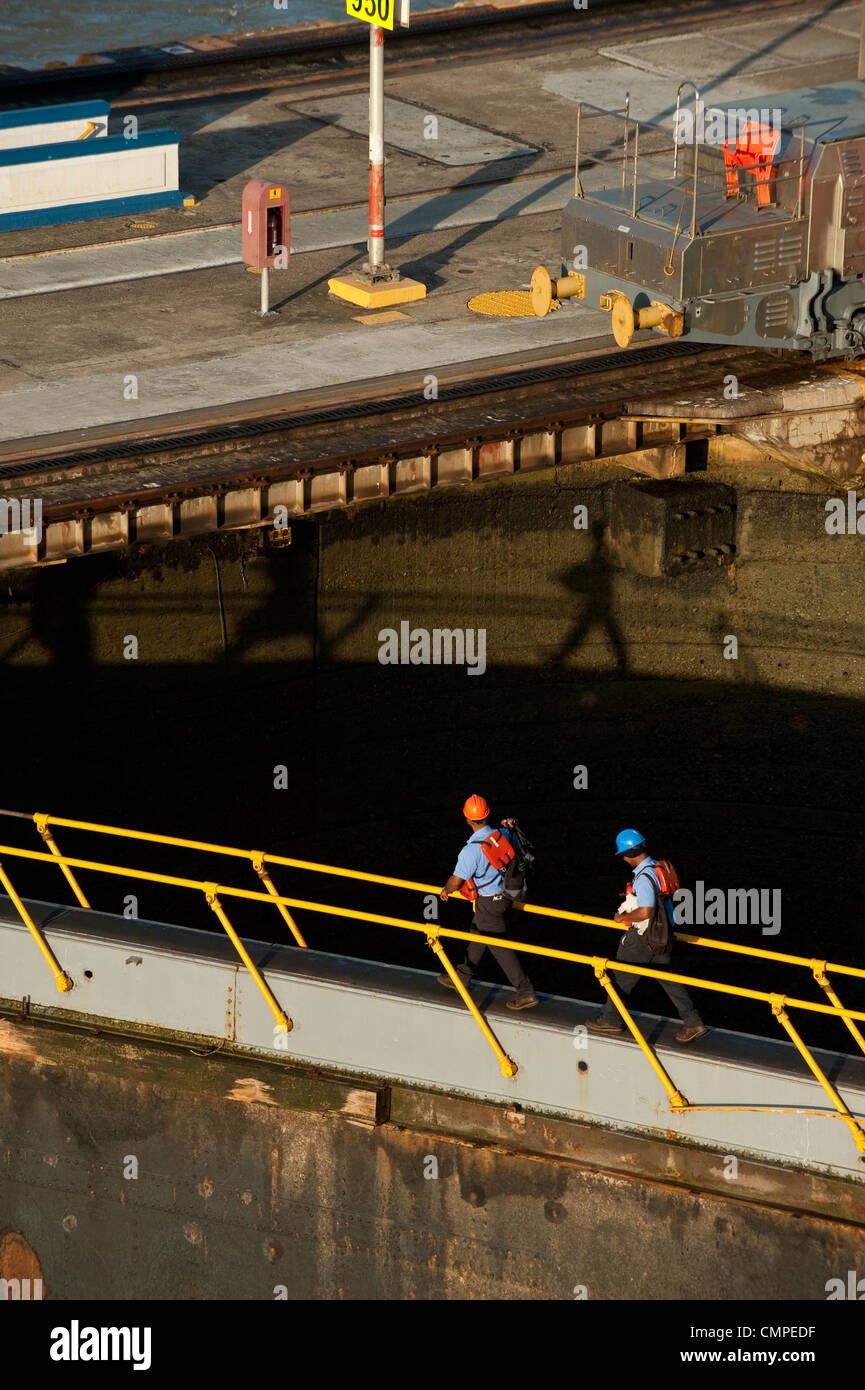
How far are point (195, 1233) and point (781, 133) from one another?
16.2m

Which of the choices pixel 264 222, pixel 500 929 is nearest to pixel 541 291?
pixel 264 222

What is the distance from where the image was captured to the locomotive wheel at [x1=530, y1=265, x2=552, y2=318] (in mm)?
26391

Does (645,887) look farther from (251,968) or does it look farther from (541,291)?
(541,291)

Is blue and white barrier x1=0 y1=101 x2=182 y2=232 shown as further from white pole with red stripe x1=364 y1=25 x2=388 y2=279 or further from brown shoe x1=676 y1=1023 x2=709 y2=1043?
brown shoe x1=676 y1=1023 x2=709 y2=1043

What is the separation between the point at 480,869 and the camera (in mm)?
17188

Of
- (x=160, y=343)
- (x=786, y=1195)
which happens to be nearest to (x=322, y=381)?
(x=160, y=343)

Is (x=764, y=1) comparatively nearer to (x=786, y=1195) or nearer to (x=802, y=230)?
(x=802, y=230)

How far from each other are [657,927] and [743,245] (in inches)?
488

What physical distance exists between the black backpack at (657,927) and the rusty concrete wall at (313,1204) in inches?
69.4

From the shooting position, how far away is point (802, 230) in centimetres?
2695

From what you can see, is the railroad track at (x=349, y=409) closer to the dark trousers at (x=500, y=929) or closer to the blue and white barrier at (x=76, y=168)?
the blue and white barrier at (x=76, y=168)

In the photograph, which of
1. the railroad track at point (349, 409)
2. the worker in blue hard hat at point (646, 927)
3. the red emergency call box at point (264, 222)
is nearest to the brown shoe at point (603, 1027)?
the worker in blue hard hat at point (646, 927)

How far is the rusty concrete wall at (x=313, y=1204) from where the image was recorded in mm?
17047

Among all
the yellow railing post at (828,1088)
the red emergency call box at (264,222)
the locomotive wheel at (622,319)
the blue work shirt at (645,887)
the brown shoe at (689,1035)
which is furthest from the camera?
the red emergency call box at (264,222)
